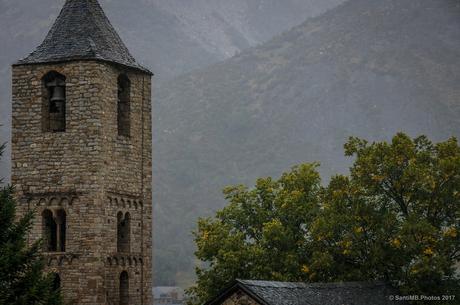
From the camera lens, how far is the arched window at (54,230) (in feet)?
130

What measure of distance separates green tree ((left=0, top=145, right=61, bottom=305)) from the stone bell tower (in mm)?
8084

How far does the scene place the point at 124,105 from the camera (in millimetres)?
42188

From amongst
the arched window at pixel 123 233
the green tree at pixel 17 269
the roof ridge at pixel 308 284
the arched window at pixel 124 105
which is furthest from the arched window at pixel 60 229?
the roof ridge at pixel 308 284

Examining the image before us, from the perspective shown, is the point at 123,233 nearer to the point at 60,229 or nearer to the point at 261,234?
the point at 60,229

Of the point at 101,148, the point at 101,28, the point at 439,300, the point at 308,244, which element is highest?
the point at 101,28

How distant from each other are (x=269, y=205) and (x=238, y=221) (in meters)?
1.49

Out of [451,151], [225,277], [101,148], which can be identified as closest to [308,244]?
[225,277]

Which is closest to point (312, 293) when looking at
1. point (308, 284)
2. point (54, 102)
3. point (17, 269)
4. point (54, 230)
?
point (308, 284)

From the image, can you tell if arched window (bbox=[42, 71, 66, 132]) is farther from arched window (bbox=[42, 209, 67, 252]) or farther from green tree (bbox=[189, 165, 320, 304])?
green tree (bbox=[189, 165, 320, 304])

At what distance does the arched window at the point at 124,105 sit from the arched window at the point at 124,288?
510 centimetres

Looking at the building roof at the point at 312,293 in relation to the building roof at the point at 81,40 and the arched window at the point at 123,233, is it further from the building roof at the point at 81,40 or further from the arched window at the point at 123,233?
the building roof at the point at 81,40

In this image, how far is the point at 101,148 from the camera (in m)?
39.9

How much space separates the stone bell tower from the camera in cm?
3938

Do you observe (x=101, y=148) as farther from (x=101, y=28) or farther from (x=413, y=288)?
(x=413, y=288)
